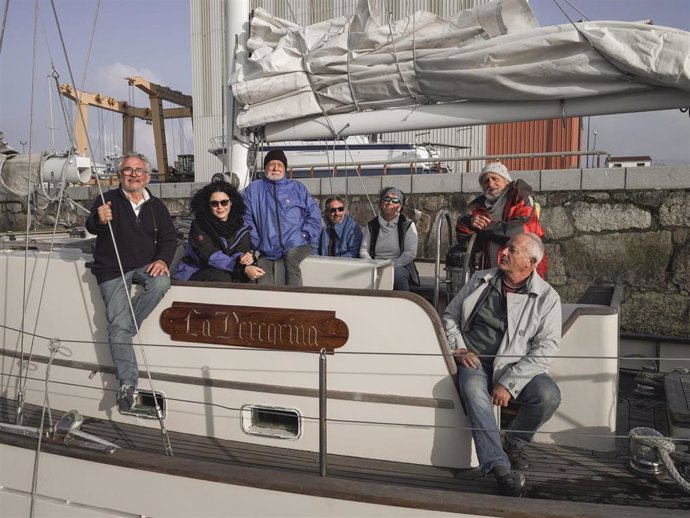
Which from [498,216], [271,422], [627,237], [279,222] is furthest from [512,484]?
[627,237]

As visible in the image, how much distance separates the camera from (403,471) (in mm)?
2838

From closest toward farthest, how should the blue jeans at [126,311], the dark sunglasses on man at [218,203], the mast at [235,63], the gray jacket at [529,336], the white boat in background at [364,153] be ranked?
the gray jacket at [529,336], the blue jeans at [126,311], the dark sunglasses on man at [218,203], the mast at [235,63], the white boat in background at [364,153]

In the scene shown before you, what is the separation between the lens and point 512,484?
2.49 meters

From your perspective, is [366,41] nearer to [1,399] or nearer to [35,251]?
[35,251]

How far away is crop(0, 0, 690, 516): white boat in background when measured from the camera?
262 cm

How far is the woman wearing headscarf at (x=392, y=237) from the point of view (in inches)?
173

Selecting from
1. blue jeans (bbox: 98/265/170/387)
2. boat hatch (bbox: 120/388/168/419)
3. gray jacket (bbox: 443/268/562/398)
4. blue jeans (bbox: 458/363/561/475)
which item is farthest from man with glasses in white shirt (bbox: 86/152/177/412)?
gray jacket (bbox: 443/268/562/398)

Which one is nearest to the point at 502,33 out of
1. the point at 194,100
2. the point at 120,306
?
the point at 120,306

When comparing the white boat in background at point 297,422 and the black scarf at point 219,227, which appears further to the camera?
the black scarf at point 219,227

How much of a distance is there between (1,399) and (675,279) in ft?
20.0

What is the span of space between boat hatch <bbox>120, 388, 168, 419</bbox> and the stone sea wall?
3.19m

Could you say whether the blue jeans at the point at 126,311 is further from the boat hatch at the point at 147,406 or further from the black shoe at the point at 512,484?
the black shoe at the point at 512,484

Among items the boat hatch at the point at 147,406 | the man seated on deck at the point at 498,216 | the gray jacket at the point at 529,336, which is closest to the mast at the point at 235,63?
the boat hatch at the point at 147,406

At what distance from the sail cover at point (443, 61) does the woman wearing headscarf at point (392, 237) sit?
692 millimetres
